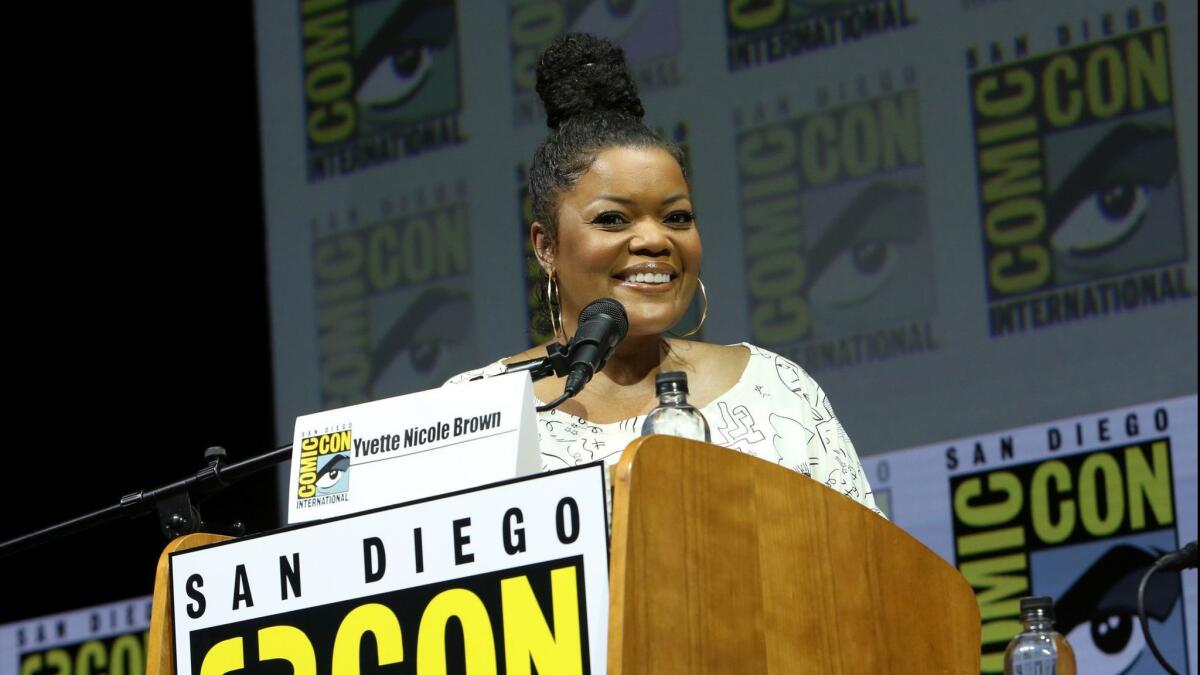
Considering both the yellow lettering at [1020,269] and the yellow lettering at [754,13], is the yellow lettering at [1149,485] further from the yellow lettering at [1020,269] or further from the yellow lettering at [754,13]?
the yellow lettering at [754,13]

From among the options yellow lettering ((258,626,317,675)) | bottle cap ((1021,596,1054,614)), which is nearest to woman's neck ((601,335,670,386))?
bottle cap ((1021,596,1054,614))

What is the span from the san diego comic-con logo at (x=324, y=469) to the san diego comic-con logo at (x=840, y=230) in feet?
7.28

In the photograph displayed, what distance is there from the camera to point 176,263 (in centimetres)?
497

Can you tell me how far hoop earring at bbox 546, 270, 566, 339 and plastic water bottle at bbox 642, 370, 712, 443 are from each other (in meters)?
0.77

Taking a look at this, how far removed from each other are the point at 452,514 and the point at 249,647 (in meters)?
0.26

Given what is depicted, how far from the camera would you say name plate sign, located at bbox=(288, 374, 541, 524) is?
1609 mm

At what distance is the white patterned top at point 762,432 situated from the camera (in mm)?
2219

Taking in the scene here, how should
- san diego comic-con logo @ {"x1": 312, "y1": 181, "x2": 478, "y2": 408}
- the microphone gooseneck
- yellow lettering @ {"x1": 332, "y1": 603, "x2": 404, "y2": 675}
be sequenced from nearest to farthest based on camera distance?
yellow lettering @ {"x1": 332, "y1": 603, "x2": 404, "y2": 675}, the microphone gooseneck, san diego comic-con logo @ {"x1": 312, "y1": 181, "x2": 478, "y2": 408}

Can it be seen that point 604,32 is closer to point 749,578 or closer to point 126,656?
point 126,656

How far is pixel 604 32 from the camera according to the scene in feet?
14.0

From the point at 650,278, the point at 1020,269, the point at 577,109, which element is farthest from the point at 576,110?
the point at 1020,269

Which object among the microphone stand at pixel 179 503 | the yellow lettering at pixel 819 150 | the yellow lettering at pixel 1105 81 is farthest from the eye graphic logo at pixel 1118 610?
the microphone stand at pixel 179 503

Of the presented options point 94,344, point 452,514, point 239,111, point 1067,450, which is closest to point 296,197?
point 239,111

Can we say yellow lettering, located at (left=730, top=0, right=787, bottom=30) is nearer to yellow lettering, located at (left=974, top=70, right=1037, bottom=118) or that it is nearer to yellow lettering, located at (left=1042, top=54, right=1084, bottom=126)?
yellow lettering, located at (left=974, top=70, right=1037, bottom=118)
